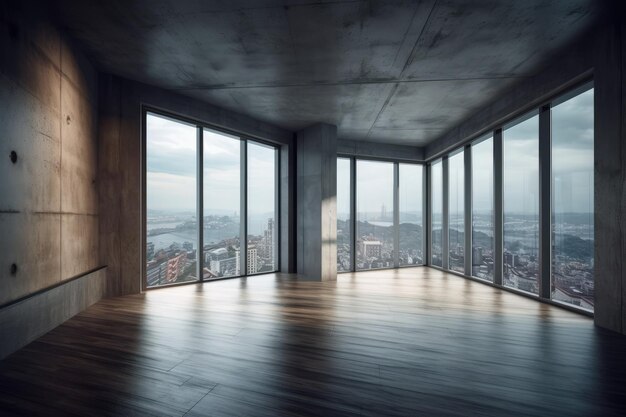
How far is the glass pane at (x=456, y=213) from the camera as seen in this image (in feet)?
25.5

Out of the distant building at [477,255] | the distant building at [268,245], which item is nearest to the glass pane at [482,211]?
the distant building at [477,255]

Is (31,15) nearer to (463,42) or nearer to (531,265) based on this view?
(463,42)

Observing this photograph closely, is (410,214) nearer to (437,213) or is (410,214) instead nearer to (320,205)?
(437,213)

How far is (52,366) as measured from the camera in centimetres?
276

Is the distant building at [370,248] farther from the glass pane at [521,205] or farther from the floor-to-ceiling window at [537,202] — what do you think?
the glass pane at [521,205]

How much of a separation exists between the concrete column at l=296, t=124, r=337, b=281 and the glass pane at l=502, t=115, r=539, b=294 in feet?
11.7

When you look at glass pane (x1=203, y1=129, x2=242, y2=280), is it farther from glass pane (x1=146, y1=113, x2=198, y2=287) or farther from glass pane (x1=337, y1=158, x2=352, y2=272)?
glass pane (x1=337, y1=158, x2=352, y2=272)

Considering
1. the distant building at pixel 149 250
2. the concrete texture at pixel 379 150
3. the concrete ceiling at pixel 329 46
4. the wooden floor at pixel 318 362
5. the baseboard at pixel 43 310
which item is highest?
the concrete ceiling at pixel 329 46

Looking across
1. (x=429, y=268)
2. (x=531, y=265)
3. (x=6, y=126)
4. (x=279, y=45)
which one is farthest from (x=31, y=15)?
(x=429, y=268)

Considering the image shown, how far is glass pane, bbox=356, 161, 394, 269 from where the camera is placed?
28.4ft

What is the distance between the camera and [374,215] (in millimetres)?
8820

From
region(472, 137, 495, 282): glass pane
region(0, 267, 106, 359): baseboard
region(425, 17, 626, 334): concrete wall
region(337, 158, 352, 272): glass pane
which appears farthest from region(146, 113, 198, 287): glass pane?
region(425, 17, 626, 334): concrete wall

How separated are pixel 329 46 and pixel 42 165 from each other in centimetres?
376

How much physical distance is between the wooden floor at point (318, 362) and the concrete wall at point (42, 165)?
0.68 m
